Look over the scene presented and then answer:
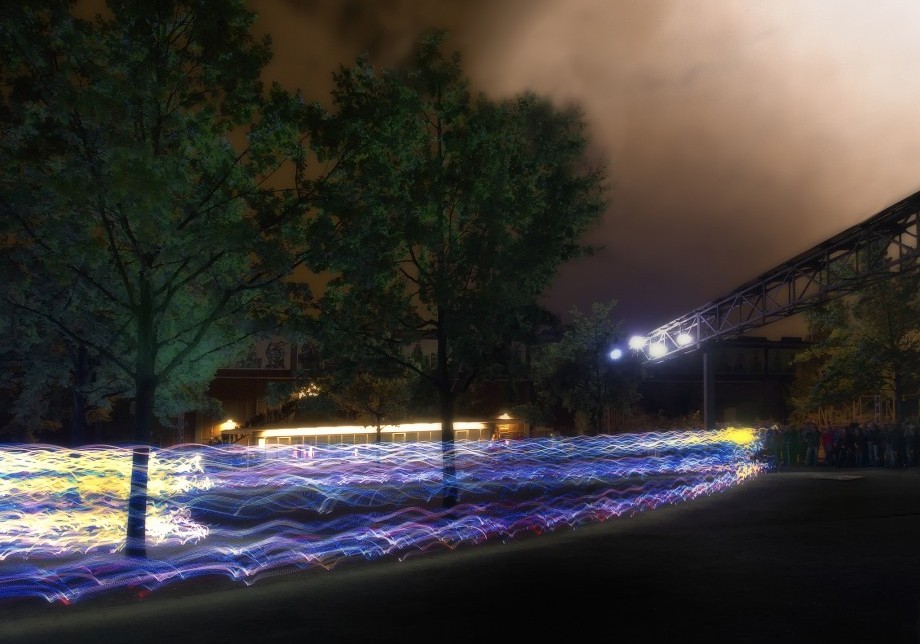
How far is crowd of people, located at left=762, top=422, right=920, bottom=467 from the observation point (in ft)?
95.3

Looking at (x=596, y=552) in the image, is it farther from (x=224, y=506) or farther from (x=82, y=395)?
(x=82, y=395)

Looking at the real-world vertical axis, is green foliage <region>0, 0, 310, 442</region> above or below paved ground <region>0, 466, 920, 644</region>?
above

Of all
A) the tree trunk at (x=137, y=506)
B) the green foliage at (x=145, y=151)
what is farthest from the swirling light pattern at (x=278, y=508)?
the green foliage at (x=145, y=151)

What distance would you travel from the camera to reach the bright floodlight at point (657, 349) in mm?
35719

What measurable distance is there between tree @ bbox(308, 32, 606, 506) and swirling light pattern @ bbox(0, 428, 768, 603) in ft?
8.22

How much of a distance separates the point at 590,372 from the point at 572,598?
24030 mm

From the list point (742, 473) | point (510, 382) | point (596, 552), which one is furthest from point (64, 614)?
point (742, 473)

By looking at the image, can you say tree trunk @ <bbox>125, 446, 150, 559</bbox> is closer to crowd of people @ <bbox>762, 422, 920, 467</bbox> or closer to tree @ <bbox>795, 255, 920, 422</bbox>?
crowd of people @ <bbox>762, 422, 920, 467</bbox>

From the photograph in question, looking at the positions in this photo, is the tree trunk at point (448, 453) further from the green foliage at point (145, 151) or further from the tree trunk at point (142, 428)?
the tree trunk at point (142, 428)

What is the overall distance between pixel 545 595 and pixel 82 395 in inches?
618

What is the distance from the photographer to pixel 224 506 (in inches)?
802

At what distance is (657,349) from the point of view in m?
36.3

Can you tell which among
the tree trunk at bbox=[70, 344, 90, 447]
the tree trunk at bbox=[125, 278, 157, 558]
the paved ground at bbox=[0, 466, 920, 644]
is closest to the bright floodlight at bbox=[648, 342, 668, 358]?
the paved ground at bbox=[0, 466, 920, 644]

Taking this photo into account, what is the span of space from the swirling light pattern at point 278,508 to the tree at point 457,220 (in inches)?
98.6
